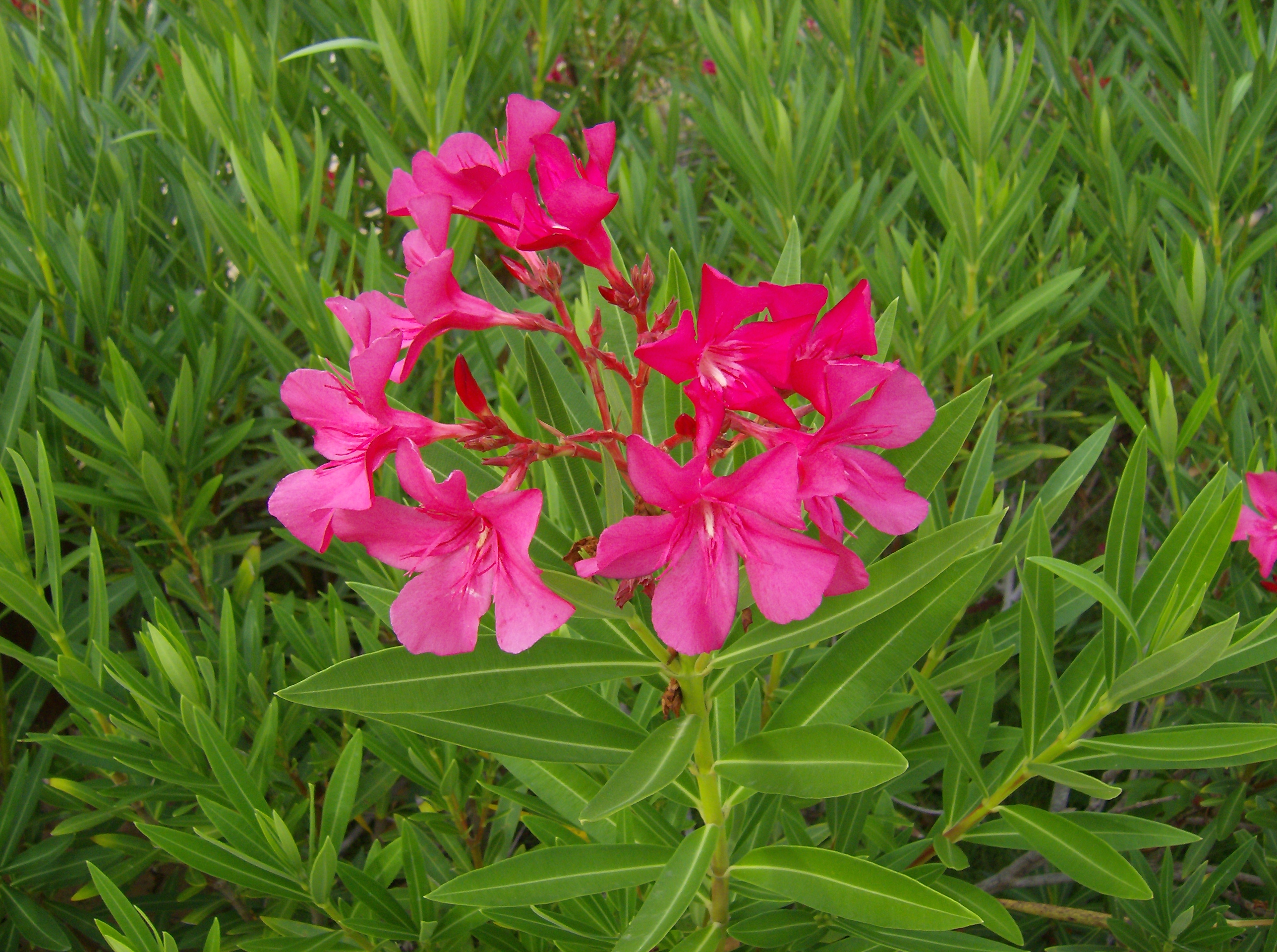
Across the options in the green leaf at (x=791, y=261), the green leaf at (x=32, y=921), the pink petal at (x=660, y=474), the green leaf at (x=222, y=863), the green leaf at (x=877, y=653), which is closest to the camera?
the pink petal at (x=660, y=474)

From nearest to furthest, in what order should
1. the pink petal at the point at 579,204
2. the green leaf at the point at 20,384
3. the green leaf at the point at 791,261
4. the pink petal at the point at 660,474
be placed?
the pink petal at the point at 660,474
the pink petal at the point at 579,204
the green leaf at the point at 791,261
the green leaf at the point at 20,384

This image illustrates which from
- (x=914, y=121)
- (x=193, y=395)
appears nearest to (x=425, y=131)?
(x=193, y=395)

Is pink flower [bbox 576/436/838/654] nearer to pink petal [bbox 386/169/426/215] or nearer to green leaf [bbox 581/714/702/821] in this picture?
green leaf [bbox 581/714/702/821]

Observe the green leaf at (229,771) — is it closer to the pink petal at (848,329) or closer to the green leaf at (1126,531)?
the pink petal at (848,329)

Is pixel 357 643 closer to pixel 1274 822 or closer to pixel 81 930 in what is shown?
pixel 81 930

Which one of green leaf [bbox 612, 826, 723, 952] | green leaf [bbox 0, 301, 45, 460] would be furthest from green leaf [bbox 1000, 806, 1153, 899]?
green leaf [bbox 0, 301, 45, 460]

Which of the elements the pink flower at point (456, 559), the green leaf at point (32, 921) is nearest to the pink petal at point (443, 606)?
the pink flower at point (456, 559)
